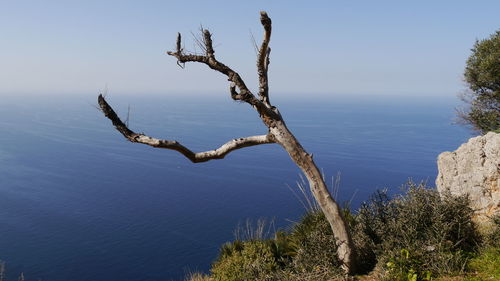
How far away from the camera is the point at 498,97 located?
1842 cm

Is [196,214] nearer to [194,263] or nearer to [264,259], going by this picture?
[194,263]

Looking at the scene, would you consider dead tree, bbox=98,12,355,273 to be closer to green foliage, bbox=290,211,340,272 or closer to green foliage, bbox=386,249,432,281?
green foliage, bbox=290,211,340,272

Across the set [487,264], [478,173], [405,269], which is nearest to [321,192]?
[405,269]

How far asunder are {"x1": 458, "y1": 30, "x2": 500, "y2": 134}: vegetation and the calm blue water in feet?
27.9

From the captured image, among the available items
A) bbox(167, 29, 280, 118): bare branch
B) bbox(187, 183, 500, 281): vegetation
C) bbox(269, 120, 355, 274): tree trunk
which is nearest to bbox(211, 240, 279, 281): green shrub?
bbox(187, 183, 500, 281): vegetation

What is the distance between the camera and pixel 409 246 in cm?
705

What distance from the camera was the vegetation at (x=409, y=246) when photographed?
662 centimetres

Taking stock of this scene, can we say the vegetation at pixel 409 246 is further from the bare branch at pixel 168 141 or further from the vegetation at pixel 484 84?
the vegetation at pixel 484 84

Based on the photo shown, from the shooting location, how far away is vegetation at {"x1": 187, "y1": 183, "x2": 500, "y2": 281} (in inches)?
261

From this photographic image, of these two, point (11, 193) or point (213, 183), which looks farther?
point (213, 183)

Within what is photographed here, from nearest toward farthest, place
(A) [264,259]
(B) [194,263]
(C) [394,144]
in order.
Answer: (A) [264,259] < (B) [194,263] < (C) [394,144]

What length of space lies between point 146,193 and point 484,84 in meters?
62.0

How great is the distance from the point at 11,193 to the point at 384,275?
7509cm

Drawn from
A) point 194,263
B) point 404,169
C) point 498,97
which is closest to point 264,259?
point 498,97
